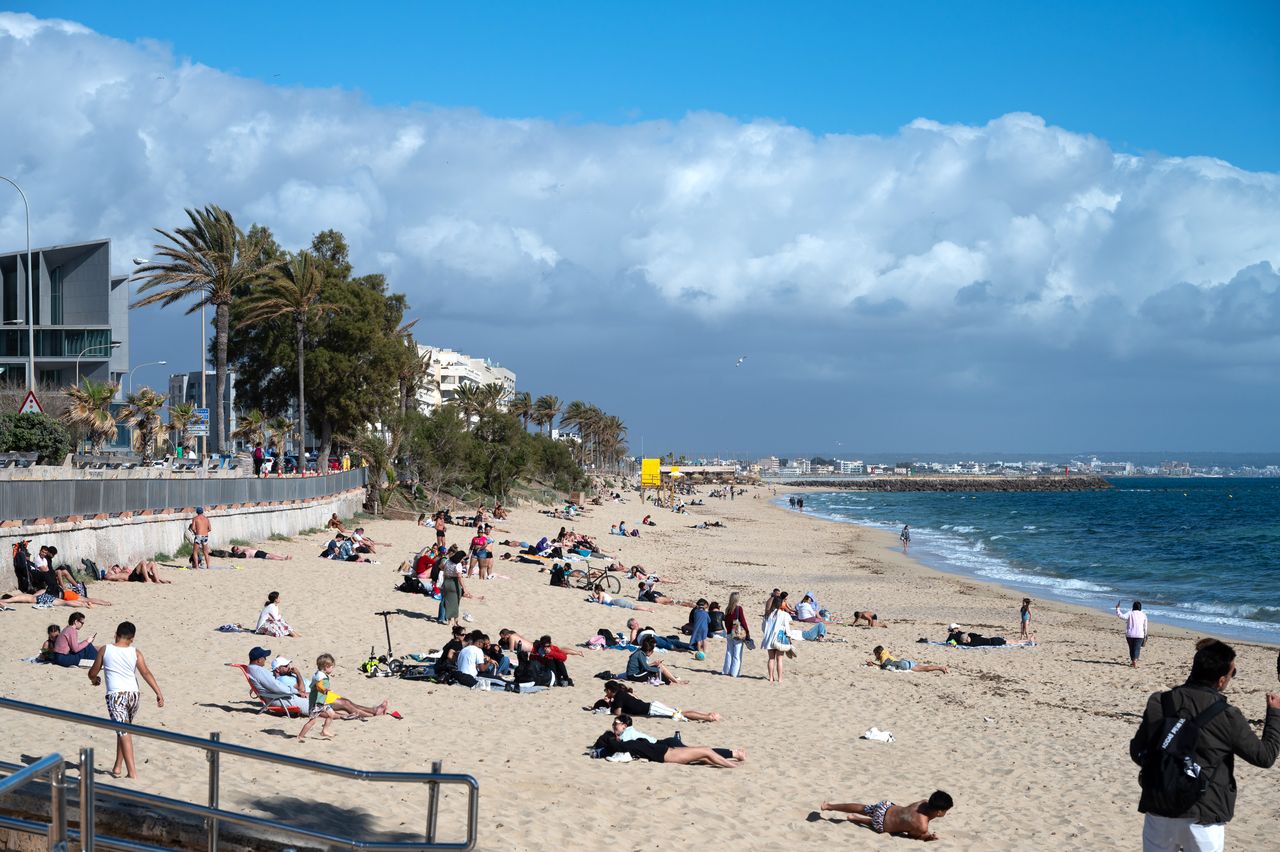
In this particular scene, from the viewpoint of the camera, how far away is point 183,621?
55.3 feet

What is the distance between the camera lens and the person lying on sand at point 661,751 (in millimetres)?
11125

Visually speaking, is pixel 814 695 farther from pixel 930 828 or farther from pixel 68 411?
pixel 68 411

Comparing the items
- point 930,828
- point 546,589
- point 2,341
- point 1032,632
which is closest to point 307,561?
point 546,589

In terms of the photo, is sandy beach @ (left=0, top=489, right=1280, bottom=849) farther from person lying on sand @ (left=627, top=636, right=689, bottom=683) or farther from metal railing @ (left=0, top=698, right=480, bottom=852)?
metal railing @ (left=0, top=698, right=480, bottom=852)

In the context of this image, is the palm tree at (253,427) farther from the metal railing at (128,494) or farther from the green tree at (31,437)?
the metal railing at (128,494)

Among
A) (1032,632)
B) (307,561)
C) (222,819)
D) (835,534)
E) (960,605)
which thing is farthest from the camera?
(835,534)

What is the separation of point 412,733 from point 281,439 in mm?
50637

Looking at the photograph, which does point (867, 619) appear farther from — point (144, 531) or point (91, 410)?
point (91, 410)

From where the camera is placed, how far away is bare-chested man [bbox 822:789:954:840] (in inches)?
376

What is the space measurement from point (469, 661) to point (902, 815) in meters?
6.56

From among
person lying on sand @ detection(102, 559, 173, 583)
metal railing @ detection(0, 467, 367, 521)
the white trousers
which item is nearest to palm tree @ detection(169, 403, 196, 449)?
metal railing @ detection(0, 467, 367, 521)

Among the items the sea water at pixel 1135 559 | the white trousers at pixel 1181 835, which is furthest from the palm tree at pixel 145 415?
the white trousers at pixel 1181 835

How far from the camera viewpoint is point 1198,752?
5.20 m

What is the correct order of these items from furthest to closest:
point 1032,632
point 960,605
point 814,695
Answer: point 960,605 < point 1032,632 < point 814,695
